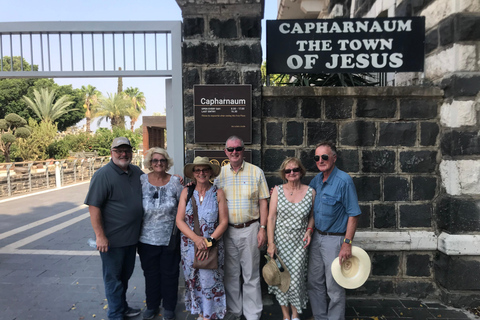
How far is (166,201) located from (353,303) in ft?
8.43

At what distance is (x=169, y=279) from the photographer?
3.78 meters

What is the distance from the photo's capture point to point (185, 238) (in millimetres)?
3568

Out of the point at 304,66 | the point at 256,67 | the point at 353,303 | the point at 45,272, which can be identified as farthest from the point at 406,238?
the point at 45,272

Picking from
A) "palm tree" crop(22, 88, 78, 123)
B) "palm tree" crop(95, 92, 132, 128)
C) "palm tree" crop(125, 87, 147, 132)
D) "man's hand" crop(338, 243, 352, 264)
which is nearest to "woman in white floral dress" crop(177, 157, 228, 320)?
"man's hand" crop(338, 243, 352, 264)

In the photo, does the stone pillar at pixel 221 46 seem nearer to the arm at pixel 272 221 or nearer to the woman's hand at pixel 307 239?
the arm at pixel 272 221

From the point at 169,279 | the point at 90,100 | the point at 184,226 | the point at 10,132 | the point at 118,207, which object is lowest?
the point at 169,279

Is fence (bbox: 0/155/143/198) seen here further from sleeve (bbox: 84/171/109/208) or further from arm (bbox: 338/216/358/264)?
arm (bbox: 338/216/358/264)

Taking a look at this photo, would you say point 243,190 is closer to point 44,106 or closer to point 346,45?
point 346,45

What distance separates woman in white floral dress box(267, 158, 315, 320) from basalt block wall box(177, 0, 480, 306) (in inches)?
32.8

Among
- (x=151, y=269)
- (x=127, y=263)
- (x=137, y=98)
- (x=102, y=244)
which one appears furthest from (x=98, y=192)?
(x=137, y=98)

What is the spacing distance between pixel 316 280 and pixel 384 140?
195cm

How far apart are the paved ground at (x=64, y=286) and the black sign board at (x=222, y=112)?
1972mm

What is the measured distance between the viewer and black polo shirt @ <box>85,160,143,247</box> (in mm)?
3609

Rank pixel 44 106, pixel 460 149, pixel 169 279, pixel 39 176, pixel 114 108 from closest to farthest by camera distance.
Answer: pixel 169 279
pixel 460 149
pixel 39 176
pixel 44 106
pixel 114 108
